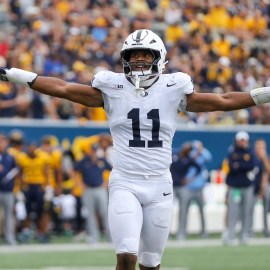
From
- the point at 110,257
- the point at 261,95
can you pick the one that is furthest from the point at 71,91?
the point at 110,257

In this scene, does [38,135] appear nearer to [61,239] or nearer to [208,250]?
[61,239]

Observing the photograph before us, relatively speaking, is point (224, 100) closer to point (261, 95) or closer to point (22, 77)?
point (261, 95)

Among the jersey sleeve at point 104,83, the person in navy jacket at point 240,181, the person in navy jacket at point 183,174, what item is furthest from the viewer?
the person in navy jacket at point 183,174

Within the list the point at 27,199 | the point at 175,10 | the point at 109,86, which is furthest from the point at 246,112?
the point at 109,86

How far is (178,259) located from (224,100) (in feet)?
18.5

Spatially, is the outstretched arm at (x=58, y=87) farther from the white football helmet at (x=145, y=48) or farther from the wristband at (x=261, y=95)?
the wristband at (x=261, y=95)

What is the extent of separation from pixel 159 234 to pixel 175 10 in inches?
657

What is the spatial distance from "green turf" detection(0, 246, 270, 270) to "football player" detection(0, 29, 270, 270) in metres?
4.31

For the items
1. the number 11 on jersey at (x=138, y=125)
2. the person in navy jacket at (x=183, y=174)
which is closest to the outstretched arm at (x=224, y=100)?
the number 11 on jersey at (x=138, y=125)

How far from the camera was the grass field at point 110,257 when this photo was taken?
1178cm

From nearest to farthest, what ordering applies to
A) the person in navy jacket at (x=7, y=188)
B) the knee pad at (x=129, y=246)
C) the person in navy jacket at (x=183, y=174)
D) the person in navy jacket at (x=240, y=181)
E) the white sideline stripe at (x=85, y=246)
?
the knee pad at (x=129, y=246) → the white sideline stripe at (x=85, y=246) → the person in navy jacket at (x=7, y=188) → the person in navy jacket at (x=240, y=181) → the person in navy jacket at (x=183, y=174)

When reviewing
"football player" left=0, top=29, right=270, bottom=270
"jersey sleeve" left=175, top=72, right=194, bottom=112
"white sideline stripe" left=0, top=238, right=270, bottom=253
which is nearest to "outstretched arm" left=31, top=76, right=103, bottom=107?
"football player" left=0, top=29, right=270, bottom=270

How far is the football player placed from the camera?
23.9ft

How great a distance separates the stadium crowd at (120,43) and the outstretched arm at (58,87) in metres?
10.3
